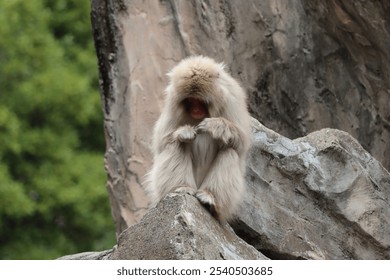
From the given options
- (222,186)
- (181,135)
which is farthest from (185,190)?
(181,135)

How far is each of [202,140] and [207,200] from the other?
0.50 m

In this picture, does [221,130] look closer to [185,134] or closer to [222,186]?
[185,134]

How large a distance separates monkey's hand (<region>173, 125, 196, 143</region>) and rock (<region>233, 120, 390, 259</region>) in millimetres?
1640

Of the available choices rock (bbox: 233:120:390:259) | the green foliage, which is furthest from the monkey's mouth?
the green foliage

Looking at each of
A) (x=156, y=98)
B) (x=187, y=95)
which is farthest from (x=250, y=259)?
(x=156, y=98)

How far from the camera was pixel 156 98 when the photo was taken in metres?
12.8

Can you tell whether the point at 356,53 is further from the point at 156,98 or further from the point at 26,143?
the point at 26,143

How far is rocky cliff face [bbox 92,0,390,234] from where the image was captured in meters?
11.4

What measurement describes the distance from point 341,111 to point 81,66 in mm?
9929

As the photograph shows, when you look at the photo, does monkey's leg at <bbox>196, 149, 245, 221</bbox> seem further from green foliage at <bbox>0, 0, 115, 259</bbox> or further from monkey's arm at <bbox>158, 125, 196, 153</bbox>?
green foliage at <bbox>0, 0, 115, 259</bbox>

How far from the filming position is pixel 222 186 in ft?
27.3

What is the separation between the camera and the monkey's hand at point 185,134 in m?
8.29

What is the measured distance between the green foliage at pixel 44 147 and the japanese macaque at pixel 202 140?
34.9ft

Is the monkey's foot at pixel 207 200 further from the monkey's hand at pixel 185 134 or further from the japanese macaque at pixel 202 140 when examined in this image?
the monkey's hand at pixel 185 134
